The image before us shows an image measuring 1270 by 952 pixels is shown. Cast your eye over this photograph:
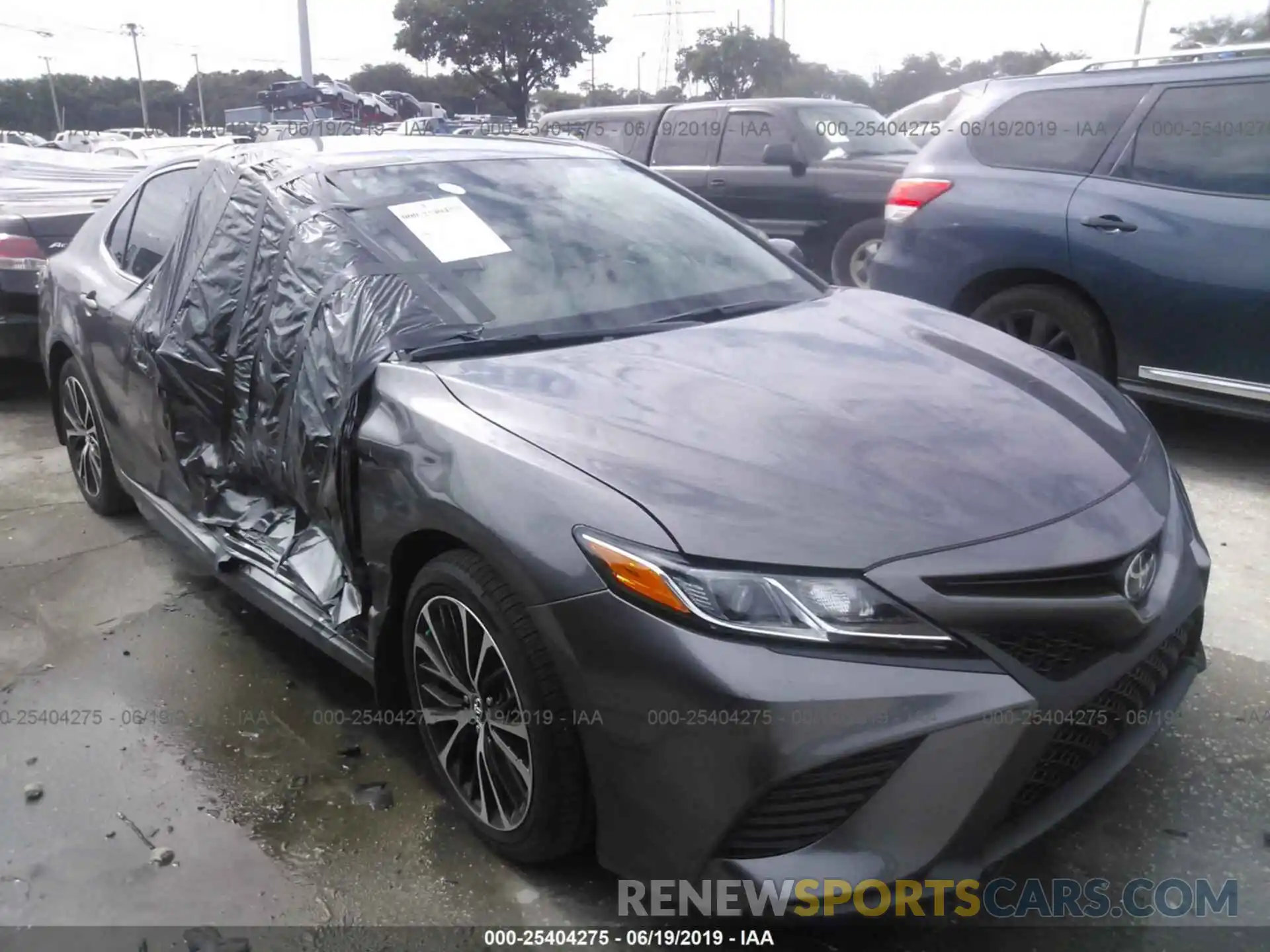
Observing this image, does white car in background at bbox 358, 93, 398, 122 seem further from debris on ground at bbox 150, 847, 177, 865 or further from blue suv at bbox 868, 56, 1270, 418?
debris on ground at bbox 150, 847, 177, 865

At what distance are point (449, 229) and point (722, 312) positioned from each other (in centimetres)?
80

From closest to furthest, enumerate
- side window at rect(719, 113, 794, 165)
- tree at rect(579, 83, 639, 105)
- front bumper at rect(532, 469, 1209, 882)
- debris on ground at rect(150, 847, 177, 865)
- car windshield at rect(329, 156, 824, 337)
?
front bumper at rect(532, 469, 1209, 882)
debris on ground at rect(150, 847, 177, 865)
car windshield at rect(329, 156, 824, 337)
side window at rect(719, 113, 794, 165)
tree at rect(579, 83, 639, 105)

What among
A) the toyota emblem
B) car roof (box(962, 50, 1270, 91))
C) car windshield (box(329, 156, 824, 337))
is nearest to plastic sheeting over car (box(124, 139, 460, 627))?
car windshield (box(329, 156, 824, 337))

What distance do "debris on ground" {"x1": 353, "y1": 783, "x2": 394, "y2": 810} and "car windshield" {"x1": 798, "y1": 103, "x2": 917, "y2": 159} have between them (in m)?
7.37

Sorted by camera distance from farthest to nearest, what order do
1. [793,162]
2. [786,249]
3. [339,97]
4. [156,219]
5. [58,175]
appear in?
[339,97]
[793,162]
[58,175]
[156,219]
[786,249]

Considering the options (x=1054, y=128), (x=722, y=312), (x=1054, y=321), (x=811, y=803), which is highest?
(x=1054, y=128)

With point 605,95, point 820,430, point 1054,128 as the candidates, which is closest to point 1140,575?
point 820,430

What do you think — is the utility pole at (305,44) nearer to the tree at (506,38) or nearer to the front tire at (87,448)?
the front tire at (87,448)

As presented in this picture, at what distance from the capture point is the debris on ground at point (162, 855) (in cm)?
257

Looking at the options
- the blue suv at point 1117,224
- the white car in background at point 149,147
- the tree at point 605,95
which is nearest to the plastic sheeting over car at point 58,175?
the white car in background at point 149,147

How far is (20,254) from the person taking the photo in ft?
20.5

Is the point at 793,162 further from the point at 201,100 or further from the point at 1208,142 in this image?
the point at 201,100

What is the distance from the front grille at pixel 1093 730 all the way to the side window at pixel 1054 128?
3.45 m

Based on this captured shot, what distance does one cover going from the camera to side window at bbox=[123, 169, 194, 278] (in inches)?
151
